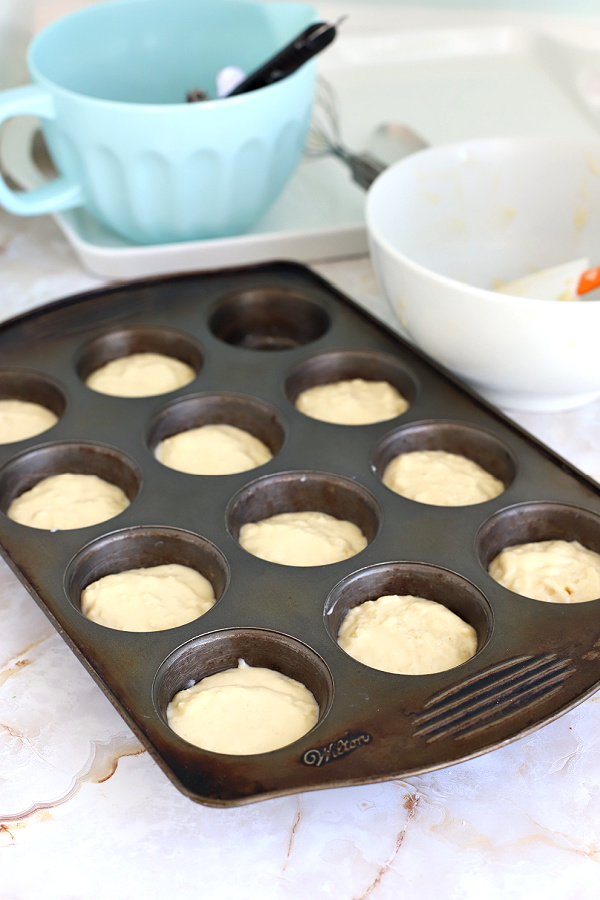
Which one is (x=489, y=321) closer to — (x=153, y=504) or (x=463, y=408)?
(x=463, y=408)

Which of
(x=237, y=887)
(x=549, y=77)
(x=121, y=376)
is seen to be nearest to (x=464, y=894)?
(x=237, y=887)

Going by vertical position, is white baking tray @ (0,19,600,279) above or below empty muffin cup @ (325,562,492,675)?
above

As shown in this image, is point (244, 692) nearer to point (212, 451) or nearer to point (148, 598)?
point (148, 598)

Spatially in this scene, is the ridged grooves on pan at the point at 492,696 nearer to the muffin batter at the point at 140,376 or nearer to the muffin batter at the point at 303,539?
the muffin batter at the point at 303,539

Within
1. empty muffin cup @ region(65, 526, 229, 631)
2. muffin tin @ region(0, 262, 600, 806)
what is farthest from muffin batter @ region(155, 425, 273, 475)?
empty muffin cup @ region(65, 526, 229, 631)

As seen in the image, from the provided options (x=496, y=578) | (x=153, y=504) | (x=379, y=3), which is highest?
(x=379, y=3)

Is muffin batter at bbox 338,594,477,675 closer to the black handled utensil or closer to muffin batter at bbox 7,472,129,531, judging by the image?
muffin batter at bbox 7,472,129,531
